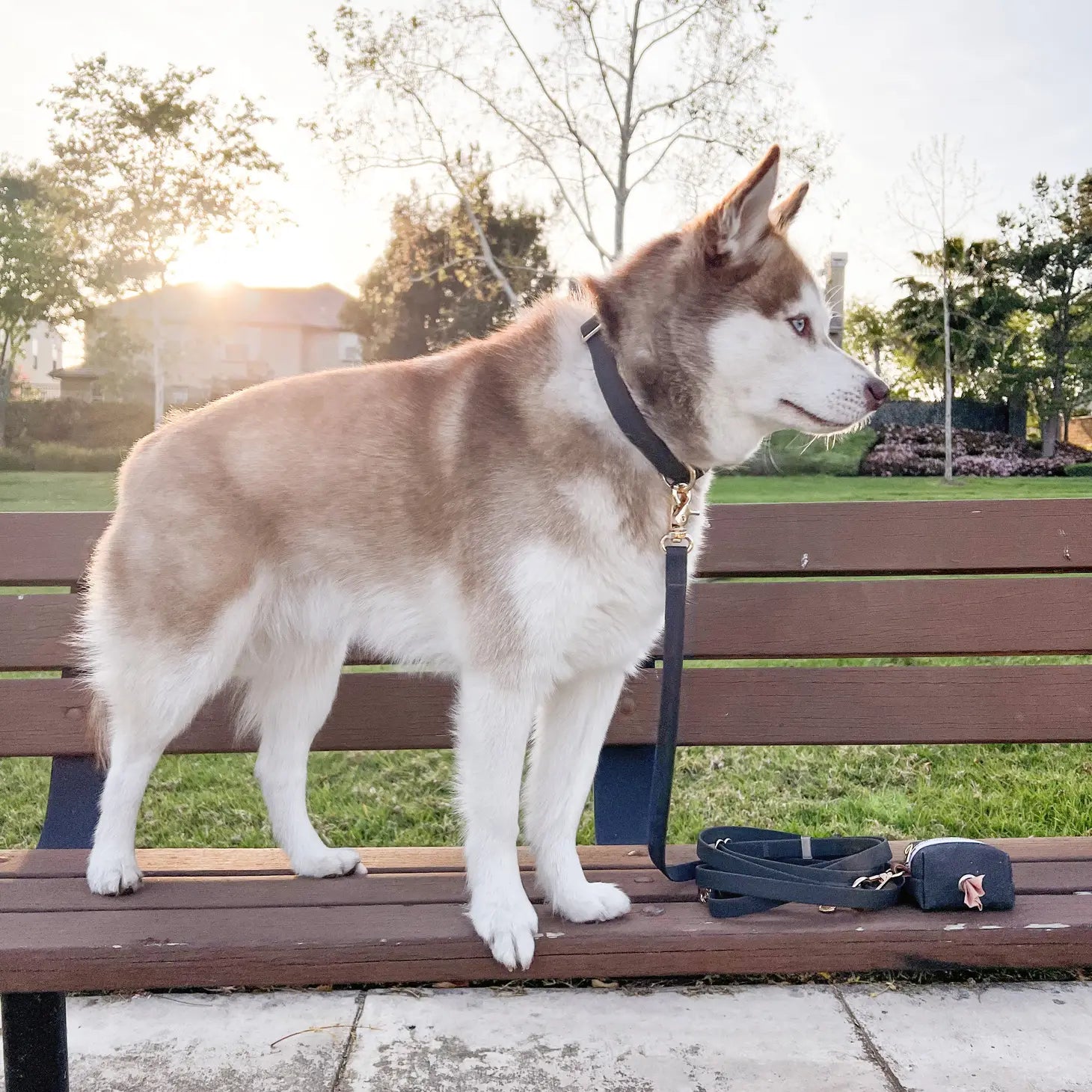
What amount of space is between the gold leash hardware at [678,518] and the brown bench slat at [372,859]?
823 mm

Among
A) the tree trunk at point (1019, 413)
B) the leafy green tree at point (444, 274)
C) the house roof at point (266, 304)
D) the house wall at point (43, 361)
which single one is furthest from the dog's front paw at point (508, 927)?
the house roof at point (266, 304)

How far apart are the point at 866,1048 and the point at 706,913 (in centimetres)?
81

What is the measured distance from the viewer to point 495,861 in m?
2.24

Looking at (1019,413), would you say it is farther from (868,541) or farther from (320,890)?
(320,890)

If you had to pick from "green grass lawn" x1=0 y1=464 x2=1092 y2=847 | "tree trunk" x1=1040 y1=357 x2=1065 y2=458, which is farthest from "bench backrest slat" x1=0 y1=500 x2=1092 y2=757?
"tree trunk" x1=1040 y1=357 x2=1065 y2=458

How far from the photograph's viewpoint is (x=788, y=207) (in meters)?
2.40

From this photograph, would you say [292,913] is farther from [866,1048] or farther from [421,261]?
[421,261]

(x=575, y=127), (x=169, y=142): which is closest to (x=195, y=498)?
(x=575, y=127)

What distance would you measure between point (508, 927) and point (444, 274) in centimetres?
2572

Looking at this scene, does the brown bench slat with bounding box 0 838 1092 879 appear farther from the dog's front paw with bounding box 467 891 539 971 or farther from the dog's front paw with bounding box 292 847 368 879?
the dog's front paw with bounding box 467 891 539 971

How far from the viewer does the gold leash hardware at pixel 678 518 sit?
7.44 feet

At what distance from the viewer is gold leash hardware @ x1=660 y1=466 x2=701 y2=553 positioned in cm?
227

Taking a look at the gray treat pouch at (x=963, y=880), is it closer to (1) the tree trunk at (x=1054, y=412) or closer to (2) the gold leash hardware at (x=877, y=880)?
(2) the gold leash hardware at (x=877, y=880)

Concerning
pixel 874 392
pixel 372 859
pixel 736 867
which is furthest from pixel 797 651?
pixel 372 859
